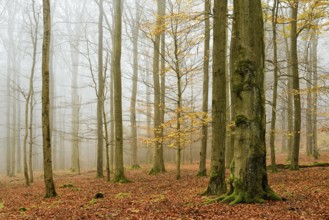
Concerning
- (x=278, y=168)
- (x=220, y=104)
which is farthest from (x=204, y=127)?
(x=220, y=104)

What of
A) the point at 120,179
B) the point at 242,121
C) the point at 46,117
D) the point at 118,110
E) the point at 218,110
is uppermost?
the point at 118,110

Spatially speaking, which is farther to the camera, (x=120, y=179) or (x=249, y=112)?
(x=120, y=179)

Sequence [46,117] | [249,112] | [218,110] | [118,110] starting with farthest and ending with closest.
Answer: [118,110], [46,117], [218,110], [249,112]

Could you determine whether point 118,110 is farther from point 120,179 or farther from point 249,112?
point 249,112

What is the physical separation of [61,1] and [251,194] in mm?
29623

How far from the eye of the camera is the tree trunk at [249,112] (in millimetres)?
6828

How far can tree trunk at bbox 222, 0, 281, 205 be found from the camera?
6.83 meters

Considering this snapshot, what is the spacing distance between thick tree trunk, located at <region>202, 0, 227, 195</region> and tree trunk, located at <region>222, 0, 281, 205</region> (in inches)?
62.6

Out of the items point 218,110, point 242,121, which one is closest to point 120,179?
point 218,110

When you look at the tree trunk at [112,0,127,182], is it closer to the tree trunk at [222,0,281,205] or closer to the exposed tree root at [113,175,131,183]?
the exposed tree root at [113,175,131,183]

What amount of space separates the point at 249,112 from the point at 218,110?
211 centimetres

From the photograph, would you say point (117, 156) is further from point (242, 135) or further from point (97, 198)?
point (242, 135)

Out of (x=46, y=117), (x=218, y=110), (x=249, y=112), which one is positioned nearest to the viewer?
(x=249, y=112)

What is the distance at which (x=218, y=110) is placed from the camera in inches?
Answer: 352
